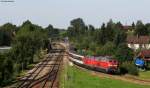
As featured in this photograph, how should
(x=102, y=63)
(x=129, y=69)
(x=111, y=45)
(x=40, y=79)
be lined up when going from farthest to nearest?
(x=111, y=45), (x=102, y=63), (x=129, y=69), (x=40, y=79)

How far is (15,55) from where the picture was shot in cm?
8500

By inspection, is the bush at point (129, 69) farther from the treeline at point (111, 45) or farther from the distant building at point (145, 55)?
the distant building at point (145, 55)

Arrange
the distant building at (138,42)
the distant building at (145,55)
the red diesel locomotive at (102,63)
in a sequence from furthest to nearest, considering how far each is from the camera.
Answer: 1. the distant building at (138,42)
2. the distant building at (145,55)
3. the red diesel locomotive at (102,63)

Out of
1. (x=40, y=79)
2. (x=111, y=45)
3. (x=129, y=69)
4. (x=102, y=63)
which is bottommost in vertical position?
(x=40, y=79)

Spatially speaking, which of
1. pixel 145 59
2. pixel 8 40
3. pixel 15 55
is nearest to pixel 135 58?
pixel 145 59

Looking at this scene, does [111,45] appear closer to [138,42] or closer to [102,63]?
[102,63]

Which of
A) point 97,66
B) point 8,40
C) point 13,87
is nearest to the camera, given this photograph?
point 13,87

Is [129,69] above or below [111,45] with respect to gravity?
below

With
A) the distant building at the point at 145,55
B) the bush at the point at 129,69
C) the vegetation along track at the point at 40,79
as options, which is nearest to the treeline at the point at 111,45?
the bush at the point at 129,69

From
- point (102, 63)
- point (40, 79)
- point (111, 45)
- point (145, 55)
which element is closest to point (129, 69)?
point (102, 63)

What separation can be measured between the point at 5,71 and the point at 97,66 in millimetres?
18277

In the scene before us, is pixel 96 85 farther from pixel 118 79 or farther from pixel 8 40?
pixel 8 40

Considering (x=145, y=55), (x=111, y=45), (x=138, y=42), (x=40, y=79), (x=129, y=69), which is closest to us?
(x=40, y=79)

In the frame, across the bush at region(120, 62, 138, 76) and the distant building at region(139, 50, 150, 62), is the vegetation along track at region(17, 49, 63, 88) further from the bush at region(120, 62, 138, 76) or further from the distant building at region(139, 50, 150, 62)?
the distant building at region(139, 50, 150, 62)
